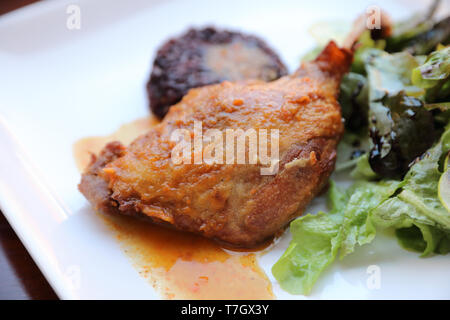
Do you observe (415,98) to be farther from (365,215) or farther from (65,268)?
(65,268)

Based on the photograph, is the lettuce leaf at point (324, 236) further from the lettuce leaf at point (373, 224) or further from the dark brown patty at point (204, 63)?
the dark brown patty at point (204, 63)

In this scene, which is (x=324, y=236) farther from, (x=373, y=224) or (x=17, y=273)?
(x=17, y=273)

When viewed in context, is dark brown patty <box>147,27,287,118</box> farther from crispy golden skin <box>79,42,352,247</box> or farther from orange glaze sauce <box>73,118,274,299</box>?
orange glaze sauce <box>73,118,274,299</box>

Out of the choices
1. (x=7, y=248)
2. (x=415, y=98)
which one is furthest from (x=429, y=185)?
(x=7, y=248)

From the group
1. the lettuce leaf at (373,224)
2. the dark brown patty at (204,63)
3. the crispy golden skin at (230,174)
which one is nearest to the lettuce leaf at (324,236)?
the lettuce leaf at (373,224)

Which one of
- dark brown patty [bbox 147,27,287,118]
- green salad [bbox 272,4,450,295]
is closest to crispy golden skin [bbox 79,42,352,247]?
green salad [bbox 272,4,450,295]

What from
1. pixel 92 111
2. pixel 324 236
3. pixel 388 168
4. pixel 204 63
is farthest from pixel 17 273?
pixel 388 168
